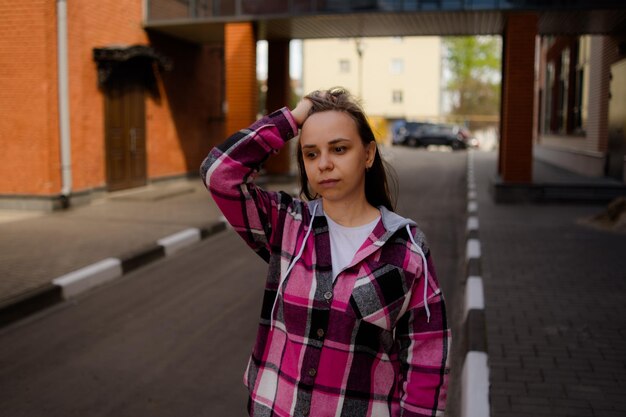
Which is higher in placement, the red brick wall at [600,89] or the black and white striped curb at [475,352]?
the red brick wall at [600,89]

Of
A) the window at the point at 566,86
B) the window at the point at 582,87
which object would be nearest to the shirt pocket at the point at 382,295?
the window at the point at 582,87

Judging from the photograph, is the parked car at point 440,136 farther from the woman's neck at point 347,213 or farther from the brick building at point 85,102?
the woman's neck at point 347,213

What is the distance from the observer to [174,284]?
755cm

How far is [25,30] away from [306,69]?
4807 centimetres

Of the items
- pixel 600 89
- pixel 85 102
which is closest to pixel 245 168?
pixel 85 102

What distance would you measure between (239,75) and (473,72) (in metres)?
53.8

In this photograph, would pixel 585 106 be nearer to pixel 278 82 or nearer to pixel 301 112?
pixel 278 82

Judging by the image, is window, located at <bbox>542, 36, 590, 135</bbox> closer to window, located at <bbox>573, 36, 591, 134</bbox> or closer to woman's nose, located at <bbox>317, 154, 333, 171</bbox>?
window, located at <bbox>573, 36, 591, 134</bbox>

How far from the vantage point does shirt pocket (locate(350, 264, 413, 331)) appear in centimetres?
188

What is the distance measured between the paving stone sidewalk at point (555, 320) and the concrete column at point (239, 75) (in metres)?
7.87

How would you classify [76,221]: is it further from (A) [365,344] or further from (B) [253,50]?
(A) [365,344]

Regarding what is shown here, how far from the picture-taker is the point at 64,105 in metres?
12.9

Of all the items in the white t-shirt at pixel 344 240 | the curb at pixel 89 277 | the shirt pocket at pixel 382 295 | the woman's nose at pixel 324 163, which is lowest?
the curb at pixel 89 277

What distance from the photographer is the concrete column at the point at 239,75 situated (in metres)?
16.1
